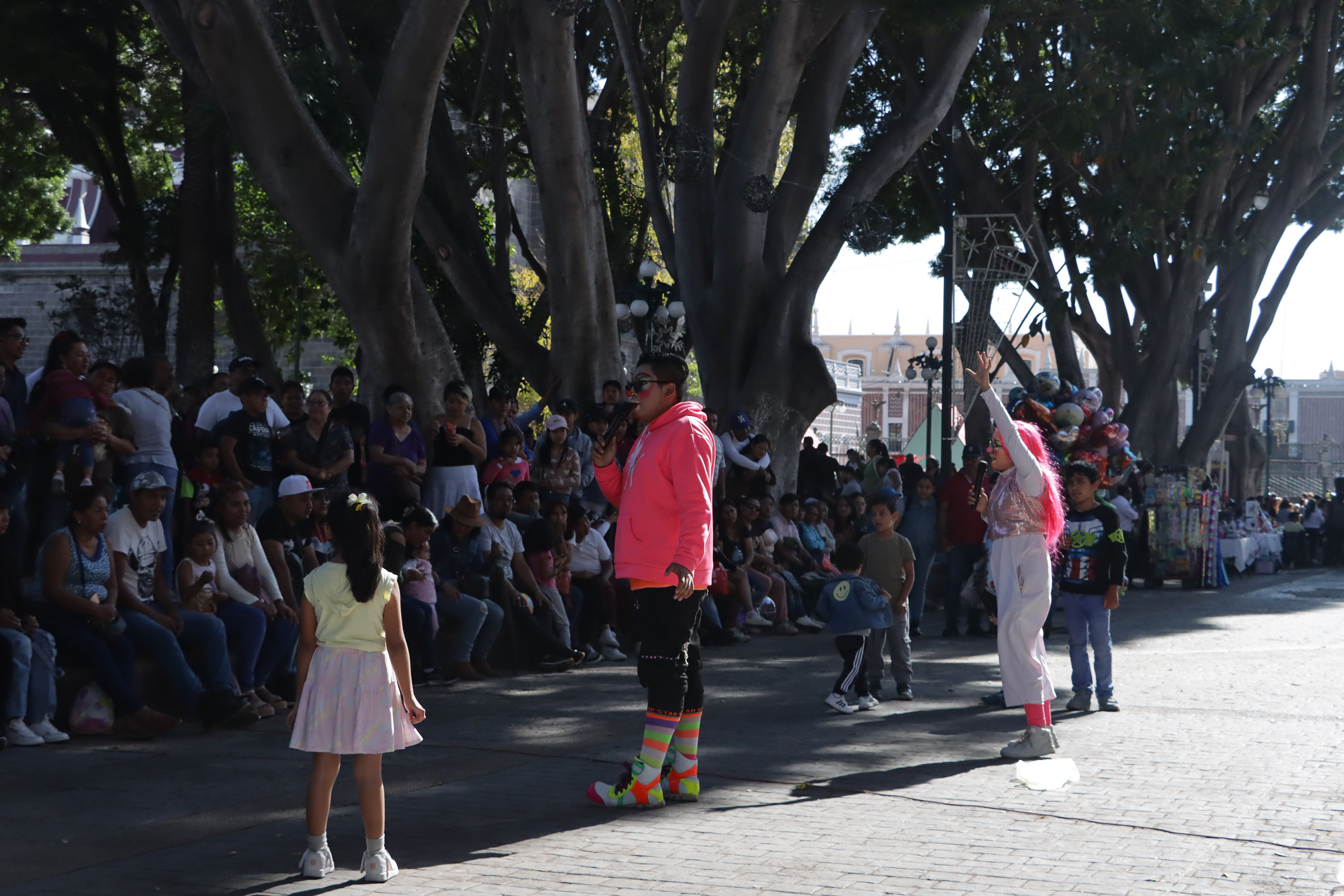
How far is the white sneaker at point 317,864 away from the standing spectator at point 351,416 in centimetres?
644

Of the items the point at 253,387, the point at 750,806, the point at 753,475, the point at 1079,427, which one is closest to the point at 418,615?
the point at 253,387

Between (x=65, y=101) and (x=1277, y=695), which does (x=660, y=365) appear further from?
(x=65, y=101)

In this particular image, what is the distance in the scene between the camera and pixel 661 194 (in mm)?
17219

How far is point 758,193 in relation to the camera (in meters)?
16.0

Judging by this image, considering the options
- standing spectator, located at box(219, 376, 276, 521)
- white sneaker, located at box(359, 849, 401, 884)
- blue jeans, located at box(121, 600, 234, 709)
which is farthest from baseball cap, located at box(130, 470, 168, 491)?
white sneaker, located at box(359, 849, 401, 884)

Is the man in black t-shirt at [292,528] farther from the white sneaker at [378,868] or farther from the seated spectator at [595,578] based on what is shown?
the white sneaker at [378,868]

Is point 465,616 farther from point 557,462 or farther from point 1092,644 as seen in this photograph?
point 1092,644

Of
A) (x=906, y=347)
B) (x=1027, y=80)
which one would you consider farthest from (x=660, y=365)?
(x=906, y=347)

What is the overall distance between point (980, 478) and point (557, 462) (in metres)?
4.06

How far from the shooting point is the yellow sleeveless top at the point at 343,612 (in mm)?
5484

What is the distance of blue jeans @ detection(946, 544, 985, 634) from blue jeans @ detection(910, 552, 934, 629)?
30 centimetres

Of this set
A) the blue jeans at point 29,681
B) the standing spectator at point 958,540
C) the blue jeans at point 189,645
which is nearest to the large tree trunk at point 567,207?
the standing spectator at point 958,540

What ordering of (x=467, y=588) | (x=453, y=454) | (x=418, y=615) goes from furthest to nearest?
(x=453, y=454)
(x=467, y=588)
(x=418, y=615)

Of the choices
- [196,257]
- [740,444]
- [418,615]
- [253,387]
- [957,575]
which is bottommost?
[418,615]
